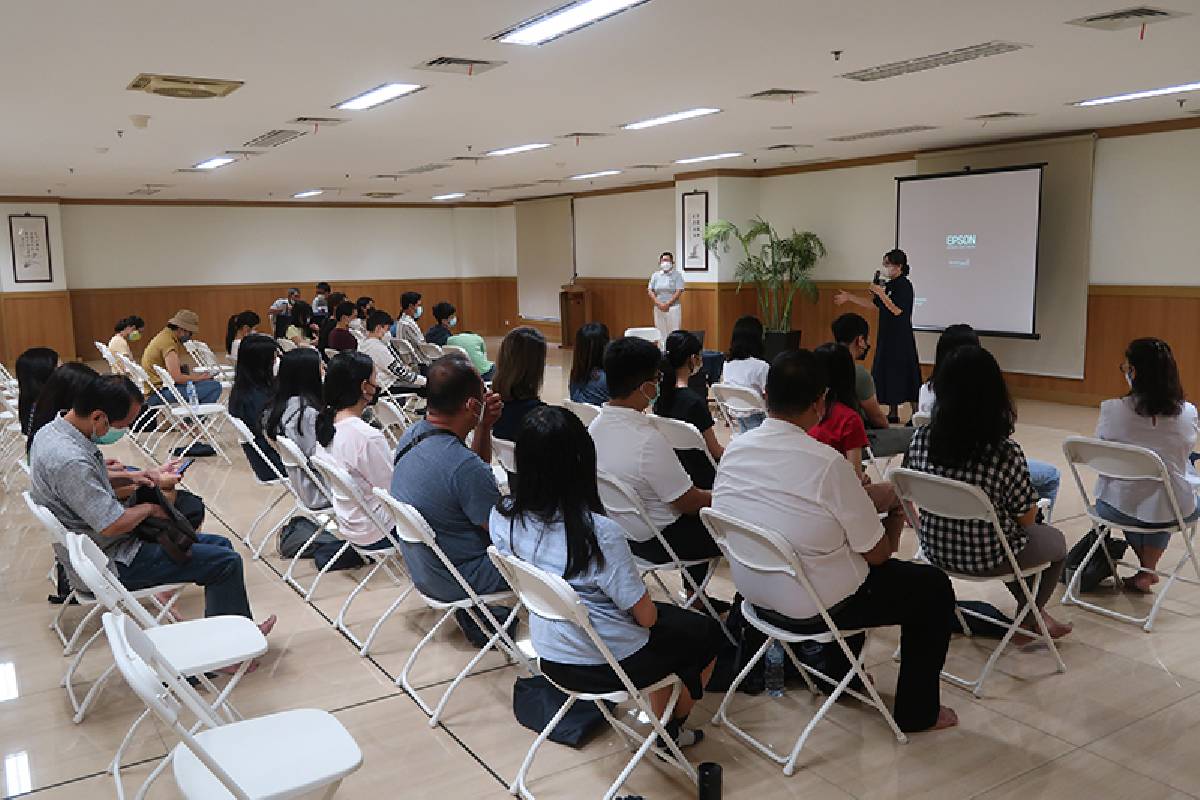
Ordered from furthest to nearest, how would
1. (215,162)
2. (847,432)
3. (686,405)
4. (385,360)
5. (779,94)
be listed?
(215,162)
(385,360)
(779,94)
(686,405)
(847,432)

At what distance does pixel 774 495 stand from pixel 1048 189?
851cm

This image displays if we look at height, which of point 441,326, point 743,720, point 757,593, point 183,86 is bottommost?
point 743,720

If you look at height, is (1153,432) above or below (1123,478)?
above

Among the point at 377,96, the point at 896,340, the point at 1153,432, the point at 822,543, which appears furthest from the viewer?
the point at 896,340

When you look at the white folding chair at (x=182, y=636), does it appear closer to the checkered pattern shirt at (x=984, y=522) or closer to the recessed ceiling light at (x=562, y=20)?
the checkered pattern shirt at (x=984, y=522)

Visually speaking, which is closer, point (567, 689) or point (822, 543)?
point (567, 689)

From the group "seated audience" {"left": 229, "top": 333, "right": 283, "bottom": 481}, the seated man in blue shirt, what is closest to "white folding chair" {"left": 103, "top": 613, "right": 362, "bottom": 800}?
the seated man in blue shirt

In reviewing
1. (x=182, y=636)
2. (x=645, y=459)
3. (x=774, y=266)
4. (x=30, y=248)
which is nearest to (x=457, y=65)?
(x=645, y=459)

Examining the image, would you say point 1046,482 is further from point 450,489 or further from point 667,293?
point 667,293

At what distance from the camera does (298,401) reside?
5.35 m

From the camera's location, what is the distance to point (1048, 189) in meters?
10.1

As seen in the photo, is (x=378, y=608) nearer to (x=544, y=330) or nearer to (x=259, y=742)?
(x=259, y=742)

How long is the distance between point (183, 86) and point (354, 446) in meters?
3.17

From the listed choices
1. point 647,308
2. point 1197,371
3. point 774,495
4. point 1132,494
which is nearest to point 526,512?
point 774,495
